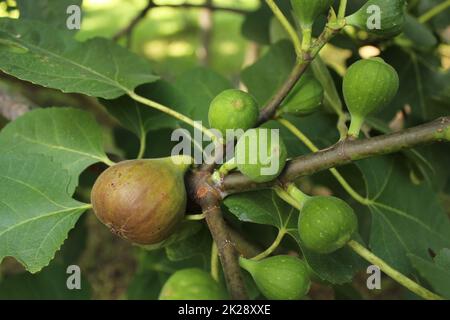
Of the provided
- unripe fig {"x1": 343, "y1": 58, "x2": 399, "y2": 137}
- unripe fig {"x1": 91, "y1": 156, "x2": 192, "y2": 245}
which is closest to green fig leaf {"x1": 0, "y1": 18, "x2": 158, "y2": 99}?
unripe fig {"x1": 91, "y1": 156, "x2": 192, "y2": 245}

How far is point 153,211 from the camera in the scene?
1.07m

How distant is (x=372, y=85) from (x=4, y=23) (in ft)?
2.53

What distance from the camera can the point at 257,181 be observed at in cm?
108

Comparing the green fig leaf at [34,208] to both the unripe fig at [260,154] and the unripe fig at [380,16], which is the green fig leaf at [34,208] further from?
the unripe fig at [380,16]

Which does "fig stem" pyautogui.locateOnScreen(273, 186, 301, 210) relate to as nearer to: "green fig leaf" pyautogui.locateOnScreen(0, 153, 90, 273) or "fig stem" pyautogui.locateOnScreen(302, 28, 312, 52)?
"fig stem" pyautogui.locateOnScreen(302, 28, 312, 52)

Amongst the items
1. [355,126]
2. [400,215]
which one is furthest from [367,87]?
[400,215]

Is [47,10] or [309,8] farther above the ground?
[47,10]

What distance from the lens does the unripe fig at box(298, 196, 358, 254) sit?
3.33 feet

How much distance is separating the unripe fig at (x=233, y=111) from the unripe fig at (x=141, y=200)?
13 centimetres

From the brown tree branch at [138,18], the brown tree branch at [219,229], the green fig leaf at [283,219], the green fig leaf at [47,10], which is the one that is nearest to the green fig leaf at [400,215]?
the green fig leaf at [283,219]

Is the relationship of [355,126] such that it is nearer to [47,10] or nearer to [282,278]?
[282,278]

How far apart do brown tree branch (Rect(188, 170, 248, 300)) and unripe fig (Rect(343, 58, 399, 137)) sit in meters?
0.28

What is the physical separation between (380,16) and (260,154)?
12.7 inches

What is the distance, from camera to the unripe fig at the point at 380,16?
1.07m
